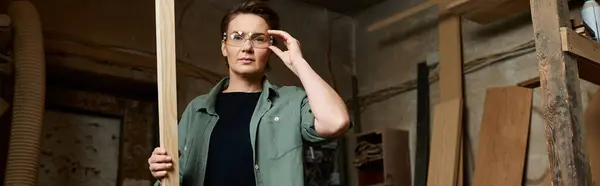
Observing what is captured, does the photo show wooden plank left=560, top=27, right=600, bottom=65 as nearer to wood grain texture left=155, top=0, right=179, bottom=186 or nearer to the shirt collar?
the shirt collar

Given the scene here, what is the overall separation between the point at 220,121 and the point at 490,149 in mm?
1487

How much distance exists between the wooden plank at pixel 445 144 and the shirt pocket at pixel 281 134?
1379mm

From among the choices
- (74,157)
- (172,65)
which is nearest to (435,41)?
(74,157)

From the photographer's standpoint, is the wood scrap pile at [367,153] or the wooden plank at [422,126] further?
the wood scrap pile at [367,153]

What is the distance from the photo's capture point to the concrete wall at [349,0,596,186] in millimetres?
2973

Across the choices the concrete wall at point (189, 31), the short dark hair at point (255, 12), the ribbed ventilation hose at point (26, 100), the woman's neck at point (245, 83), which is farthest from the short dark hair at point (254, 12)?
the concrete wall at point (189, 31)

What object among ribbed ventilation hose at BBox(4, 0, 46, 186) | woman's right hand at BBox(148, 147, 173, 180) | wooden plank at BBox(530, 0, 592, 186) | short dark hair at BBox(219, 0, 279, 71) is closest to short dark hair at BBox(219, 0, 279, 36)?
short dark hair at BBox(219, 0, 279, 71)

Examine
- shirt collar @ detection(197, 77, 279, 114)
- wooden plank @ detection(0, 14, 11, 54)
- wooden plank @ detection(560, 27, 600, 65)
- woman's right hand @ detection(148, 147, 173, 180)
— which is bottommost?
woman's right hand @ detection(148, 147, 173, 180)

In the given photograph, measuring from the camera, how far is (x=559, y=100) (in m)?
1.83

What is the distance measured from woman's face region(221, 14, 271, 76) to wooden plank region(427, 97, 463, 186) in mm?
1371

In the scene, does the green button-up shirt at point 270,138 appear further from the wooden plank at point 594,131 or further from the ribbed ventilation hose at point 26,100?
the wooden plank at point 594,131

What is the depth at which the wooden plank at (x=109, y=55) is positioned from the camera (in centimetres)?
274

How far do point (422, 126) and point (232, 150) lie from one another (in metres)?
1.70

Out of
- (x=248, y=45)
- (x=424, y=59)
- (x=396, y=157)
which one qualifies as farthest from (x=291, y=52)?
(x=424, y=59)
